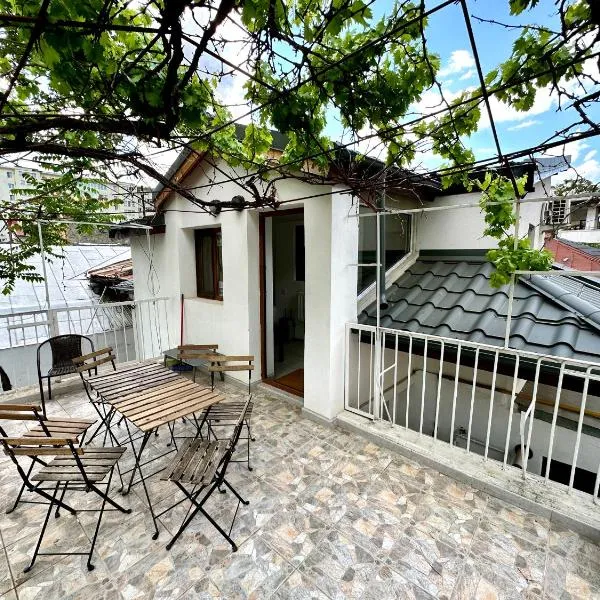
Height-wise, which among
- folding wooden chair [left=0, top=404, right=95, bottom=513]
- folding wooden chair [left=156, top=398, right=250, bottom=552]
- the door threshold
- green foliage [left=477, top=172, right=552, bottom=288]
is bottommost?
the door threshold

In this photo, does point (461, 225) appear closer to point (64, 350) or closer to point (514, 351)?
point (514, 351)

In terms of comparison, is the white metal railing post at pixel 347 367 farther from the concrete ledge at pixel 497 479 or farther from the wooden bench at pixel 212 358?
the wooden bench at pixel 212 358

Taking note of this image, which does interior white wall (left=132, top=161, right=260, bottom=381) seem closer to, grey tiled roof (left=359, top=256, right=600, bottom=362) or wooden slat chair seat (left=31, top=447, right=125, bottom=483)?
grey tiled roof (left=359, top=256, right=600, bottom=362)

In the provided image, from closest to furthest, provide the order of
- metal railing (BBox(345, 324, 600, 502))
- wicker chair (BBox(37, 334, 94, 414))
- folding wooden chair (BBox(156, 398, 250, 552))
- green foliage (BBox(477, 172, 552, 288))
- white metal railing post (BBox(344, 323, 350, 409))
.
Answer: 1. folding wooden chair (BBox(156, 398, 250, 552))
2. green foliage (BBox(477, 172, 552, 288))
3. metal railing (BBox(345, 324, 600, 502))
4. white metal railing post (BBox(344, 323, 350, 409))
5. wicker chair (BBox(37, 334, 94, 414))

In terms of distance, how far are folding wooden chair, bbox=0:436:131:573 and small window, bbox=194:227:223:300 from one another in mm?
3323

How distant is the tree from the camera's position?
138cm

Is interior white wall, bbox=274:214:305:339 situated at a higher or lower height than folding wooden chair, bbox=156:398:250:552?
higher

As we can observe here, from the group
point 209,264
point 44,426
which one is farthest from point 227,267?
point 44,426

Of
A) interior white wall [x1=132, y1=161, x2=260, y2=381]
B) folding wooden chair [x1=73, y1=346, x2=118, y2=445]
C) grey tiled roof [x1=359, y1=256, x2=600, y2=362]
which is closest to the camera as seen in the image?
grey tiled roof [x1=359, y1=256, x2=600, y2=362]

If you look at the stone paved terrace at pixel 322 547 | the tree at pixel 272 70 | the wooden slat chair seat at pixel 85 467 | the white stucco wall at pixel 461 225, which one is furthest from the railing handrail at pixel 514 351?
the wooden slat chair seat at pixel 85 467

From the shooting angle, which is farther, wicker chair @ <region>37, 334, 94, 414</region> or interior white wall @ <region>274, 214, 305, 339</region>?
interior white wall @ <region>274, 214, 305, 339</region>

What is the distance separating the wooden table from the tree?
191cm

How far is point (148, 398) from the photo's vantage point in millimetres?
2773

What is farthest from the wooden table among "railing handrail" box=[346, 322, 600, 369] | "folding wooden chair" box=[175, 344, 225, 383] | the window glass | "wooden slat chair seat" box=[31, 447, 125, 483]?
the window glass
